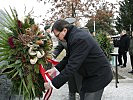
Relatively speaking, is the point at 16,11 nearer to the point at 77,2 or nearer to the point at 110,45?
the point at 110,45

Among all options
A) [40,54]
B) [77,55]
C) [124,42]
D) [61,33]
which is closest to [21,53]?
[40,54]

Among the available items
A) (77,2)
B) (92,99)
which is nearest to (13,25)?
(92,99)

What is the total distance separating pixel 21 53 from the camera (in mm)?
3197

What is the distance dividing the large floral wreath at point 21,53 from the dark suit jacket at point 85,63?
351 mm

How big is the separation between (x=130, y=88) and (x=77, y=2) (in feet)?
21.9

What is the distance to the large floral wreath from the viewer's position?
319 centimetres

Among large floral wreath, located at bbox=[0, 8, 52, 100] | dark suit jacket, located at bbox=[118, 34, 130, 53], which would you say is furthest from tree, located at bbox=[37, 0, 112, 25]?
large floral wreath, located at bbox=[0, 8, 52, 100]

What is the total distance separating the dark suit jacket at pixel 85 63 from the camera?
9.60 ft

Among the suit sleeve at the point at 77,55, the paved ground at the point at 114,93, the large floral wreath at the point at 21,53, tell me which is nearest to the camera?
the suit sleeve at the point at 77,55

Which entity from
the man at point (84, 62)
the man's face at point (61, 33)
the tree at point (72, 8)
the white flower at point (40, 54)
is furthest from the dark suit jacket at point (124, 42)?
the man's face at point (61, 33)

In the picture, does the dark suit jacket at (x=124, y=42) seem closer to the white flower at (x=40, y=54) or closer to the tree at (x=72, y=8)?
the tree at (x=72, y=8)

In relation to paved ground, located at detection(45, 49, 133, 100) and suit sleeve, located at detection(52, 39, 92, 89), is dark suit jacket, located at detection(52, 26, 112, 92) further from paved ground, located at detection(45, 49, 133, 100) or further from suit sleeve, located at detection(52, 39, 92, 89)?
paved ground, located at detection(45, 49, 133, 100)

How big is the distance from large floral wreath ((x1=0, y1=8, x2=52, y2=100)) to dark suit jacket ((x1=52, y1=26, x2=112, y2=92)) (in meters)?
0.35

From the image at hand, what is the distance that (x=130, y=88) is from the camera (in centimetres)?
739
